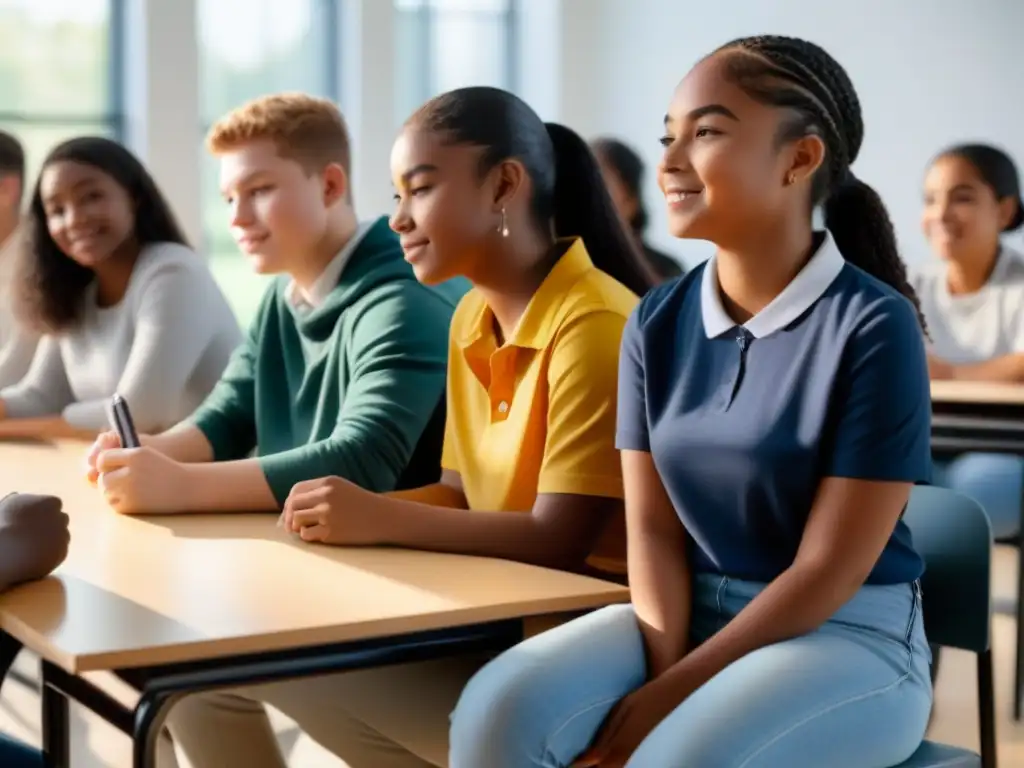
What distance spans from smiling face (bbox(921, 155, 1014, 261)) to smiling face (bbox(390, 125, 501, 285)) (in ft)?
8.84

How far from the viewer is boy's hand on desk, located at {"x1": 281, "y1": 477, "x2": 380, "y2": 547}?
1.67 metres

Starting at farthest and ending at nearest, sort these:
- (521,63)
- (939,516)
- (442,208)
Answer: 1. (521,63)
2. (442,208)
3. (939,516)

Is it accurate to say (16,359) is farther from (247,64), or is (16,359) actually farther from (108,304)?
(247,64)

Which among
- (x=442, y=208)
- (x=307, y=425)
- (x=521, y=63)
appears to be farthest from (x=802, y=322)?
(x=521, y=63)

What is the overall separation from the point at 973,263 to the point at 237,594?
3244mm

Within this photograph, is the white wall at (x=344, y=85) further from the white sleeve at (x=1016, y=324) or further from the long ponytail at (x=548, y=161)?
the long ponytail at (x=548, y=161)

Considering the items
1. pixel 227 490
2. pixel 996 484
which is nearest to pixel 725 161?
pixel 227 490

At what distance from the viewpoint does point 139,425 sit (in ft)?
8.99

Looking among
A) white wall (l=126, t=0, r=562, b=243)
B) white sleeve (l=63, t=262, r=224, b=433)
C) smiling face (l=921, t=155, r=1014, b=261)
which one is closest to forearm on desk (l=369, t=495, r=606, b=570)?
white sleeve (l=63, t=262, r=224, b=433)

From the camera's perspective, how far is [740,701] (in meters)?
1.33

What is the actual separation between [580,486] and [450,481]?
12.9 inches

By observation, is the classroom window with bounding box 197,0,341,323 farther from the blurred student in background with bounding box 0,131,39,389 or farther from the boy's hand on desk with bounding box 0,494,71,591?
the boy's hand on desk with bounding box 0,494,71,591

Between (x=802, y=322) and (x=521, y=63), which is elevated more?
(x=521, y=63)

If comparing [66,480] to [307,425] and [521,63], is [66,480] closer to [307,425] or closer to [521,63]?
[307,425]
